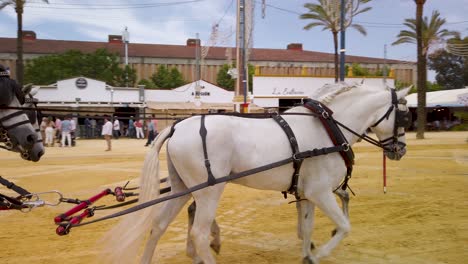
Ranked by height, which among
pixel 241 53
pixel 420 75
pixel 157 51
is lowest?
pixel 420 75

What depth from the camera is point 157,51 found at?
68.4 meters

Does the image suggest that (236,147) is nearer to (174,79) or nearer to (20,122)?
(20,122)

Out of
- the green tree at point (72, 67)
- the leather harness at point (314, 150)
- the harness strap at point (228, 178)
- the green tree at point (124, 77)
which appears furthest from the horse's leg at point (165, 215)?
the green tree at point (124, 77)

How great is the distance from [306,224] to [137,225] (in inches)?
79.0

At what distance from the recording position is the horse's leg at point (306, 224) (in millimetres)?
4944

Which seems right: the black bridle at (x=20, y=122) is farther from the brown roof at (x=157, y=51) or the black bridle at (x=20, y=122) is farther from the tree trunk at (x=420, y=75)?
A: the brown roof at (x=157, y=51)

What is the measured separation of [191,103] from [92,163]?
23.9 meters

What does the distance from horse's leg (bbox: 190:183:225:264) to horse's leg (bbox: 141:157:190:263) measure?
1.57ft

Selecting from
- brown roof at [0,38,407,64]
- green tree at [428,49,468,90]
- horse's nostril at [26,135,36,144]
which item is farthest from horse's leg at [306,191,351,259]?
green tree at [428,49,468,90]

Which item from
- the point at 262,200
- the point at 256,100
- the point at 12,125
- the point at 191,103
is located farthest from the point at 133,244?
the point at 191,103

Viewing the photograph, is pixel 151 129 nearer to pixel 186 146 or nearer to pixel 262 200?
pixel 262 200

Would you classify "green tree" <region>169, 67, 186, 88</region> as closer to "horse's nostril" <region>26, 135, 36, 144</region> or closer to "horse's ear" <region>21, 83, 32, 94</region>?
"horse's ear" <region>21, 83, 32, 94</region>

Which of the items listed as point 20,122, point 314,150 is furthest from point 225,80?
point 20,122

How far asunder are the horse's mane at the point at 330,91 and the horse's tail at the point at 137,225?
6.29 ft
